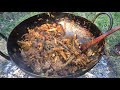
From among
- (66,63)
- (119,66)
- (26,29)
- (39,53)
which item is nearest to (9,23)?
(26,29)

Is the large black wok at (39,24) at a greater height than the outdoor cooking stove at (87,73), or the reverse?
the large black wok at (39,24)

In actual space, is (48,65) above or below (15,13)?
below

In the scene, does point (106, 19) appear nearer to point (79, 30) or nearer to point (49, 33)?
point (79, 30)

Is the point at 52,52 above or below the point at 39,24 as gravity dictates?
below

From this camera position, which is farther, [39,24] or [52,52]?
[39,24]

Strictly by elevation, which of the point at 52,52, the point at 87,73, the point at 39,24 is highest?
the point at 39,24

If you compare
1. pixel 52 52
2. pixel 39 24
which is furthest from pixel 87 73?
pixel 39 24

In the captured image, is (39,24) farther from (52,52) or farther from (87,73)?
(87,73)

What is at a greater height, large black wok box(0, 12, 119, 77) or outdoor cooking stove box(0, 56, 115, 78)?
large black wok box(0, 12, 119, 77)
